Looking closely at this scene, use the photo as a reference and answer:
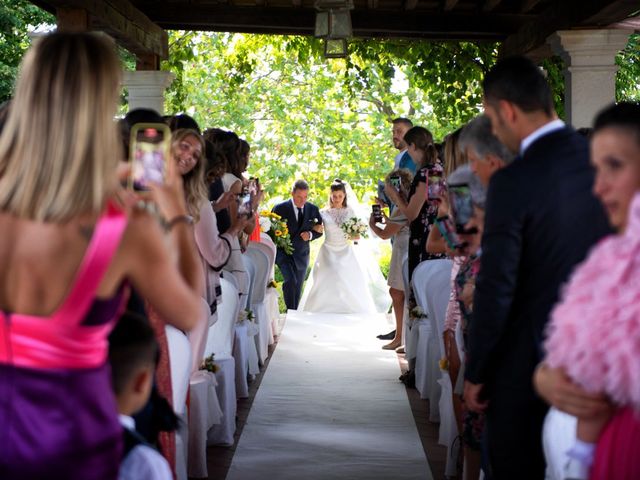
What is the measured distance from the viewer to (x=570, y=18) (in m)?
8.48

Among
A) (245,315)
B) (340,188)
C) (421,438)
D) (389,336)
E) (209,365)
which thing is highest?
(340,188)

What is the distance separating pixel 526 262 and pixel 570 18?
5763 mm

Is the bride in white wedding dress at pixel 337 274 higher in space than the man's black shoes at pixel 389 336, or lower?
higher

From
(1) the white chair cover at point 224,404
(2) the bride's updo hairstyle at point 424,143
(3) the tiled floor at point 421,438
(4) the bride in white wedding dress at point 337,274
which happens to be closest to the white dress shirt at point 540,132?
(3) the tiled floor at point 421,438

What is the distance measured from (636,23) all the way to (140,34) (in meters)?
4.37

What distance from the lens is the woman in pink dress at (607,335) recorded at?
78.1 inches

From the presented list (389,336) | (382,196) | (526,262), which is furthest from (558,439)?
(389,336)

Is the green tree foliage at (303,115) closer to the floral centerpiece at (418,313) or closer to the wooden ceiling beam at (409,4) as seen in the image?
the wooden ceiling beam at (409,4)

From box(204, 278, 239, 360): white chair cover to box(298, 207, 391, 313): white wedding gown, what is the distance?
7.53 m

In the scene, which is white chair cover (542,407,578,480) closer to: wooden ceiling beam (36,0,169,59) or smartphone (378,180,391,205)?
wooden ceiling beam (36,0,169,59)

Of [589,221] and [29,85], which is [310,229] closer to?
[589,221]

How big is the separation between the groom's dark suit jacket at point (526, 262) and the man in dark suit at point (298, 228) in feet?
32.2

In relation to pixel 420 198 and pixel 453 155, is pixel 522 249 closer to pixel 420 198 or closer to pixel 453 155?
pixel 453 155

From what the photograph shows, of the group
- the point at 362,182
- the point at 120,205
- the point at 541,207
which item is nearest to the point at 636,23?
the point at 541,207
